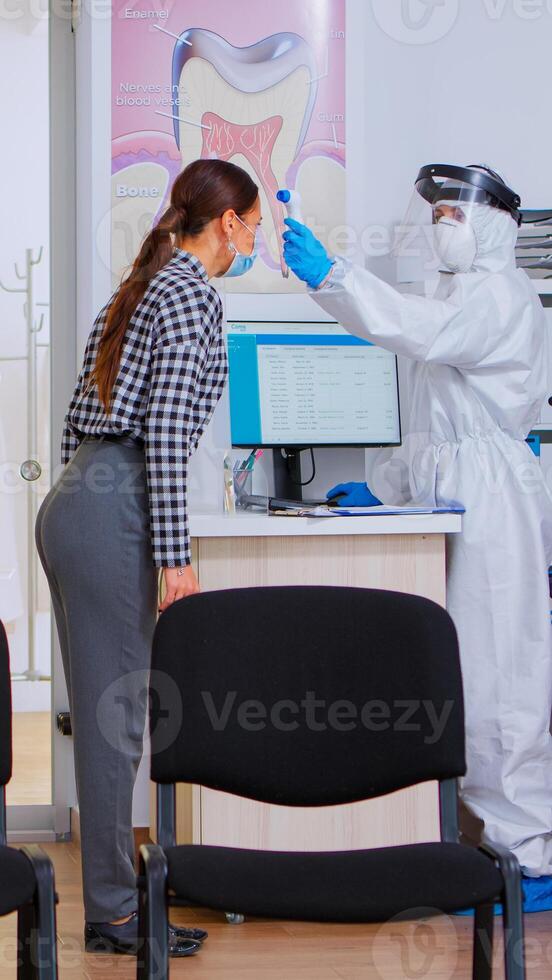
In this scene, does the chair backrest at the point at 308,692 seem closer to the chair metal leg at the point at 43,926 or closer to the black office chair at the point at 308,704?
the black office chair at the point at 308,704

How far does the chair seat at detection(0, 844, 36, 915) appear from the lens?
1240 millimetres

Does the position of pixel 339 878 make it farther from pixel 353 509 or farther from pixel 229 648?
pixel 353 509

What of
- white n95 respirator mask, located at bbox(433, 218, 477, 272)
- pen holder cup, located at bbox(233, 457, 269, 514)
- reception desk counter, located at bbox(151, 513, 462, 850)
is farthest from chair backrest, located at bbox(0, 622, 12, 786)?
white n95 respirator mask, located at bbox(433, 218, 477, 272)

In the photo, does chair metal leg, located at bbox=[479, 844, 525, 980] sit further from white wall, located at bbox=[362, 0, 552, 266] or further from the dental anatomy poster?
white wall, located at bbox=[362, 0, 552, 266]

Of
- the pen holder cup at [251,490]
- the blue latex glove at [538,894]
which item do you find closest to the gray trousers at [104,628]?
the pen holder cup at [251,490]

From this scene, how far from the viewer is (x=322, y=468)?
2805mm

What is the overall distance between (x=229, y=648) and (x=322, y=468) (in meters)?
1.32

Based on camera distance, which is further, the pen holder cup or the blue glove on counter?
the pen holder cup

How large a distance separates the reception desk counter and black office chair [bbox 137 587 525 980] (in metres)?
0.69

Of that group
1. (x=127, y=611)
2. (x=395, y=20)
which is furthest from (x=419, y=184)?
(x=127, y=611)

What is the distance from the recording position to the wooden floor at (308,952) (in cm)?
198

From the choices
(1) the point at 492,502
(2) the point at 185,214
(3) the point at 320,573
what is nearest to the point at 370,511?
(3) the point at 320,573

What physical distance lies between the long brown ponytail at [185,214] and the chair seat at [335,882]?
0.99 m

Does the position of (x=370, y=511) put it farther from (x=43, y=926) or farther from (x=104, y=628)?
(x=43, y=926)
